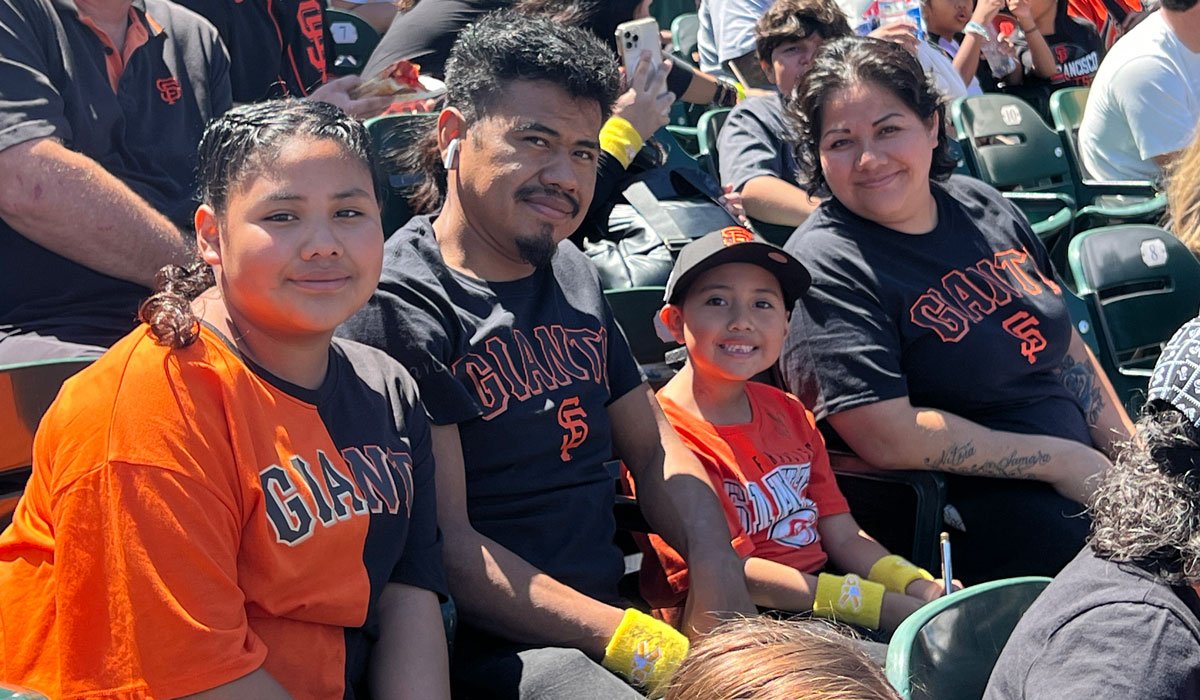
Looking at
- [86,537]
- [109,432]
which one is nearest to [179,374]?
[109,432]

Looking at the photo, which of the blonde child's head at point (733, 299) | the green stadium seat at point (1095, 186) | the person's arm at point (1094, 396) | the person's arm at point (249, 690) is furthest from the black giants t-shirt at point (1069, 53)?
the person's arm at point (249, 690)

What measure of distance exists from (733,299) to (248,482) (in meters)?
Answer: 1.44

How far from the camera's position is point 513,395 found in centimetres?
249

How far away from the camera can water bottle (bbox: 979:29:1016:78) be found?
23.6ft

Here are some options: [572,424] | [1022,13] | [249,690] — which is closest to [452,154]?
[572,424]

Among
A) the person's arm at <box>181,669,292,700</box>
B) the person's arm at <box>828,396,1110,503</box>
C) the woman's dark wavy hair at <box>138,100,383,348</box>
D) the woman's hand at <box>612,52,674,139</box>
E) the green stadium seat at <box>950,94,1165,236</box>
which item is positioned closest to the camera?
the person's arm at <box>181,669,292,700</box>

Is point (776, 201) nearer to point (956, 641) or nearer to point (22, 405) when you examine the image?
point (956, 641)

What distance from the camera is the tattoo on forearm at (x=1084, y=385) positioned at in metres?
3.41

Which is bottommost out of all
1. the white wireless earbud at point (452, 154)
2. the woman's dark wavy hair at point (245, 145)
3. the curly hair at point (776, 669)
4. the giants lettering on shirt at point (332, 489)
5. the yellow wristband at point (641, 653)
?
the yellow wristband at point (641, 653)

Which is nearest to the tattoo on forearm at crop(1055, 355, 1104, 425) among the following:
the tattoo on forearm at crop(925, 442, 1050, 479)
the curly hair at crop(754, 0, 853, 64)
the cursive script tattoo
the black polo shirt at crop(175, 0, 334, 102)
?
the tattoo on forearm at crop(925, 442, 1050, 479)

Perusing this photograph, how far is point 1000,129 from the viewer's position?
584cm

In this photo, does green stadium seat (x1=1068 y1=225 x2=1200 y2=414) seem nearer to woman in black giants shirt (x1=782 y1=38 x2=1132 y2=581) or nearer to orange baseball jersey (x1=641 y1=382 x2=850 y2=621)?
woman in black giants shirt (x1=782 y1=38 x2=1132 y2=581)

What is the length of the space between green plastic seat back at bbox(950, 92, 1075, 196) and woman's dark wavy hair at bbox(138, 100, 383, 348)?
13.9 feet

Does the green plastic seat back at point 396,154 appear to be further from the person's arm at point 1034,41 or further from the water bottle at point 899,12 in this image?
the person's arm at point 1034,41
